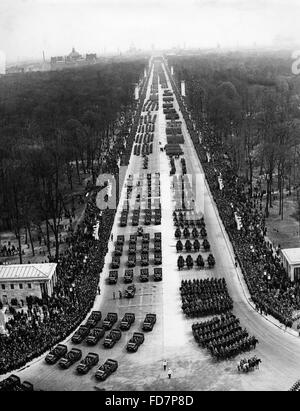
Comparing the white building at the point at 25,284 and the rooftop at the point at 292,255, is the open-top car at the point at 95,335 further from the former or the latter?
the rooftop at the point at 292,255

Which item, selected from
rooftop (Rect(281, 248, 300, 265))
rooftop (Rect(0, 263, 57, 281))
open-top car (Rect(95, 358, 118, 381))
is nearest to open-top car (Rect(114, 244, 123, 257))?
rooftop (Rect(0, 263, 57, 281))

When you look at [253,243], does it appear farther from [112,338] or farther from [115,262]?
[112,338]

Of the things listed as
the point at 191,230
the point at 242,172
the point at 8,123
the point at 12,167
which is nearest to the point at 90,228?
the point at 191,230

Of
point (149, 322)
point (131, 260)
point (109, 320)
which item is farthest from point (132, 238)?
point (149, 322)

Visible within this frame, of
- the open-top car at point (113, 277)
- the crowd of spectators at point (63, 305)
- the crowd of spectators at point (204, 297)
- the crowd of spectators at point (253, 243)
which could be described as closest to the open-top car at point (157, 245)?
the crowd of spectators at point (63, 305)
